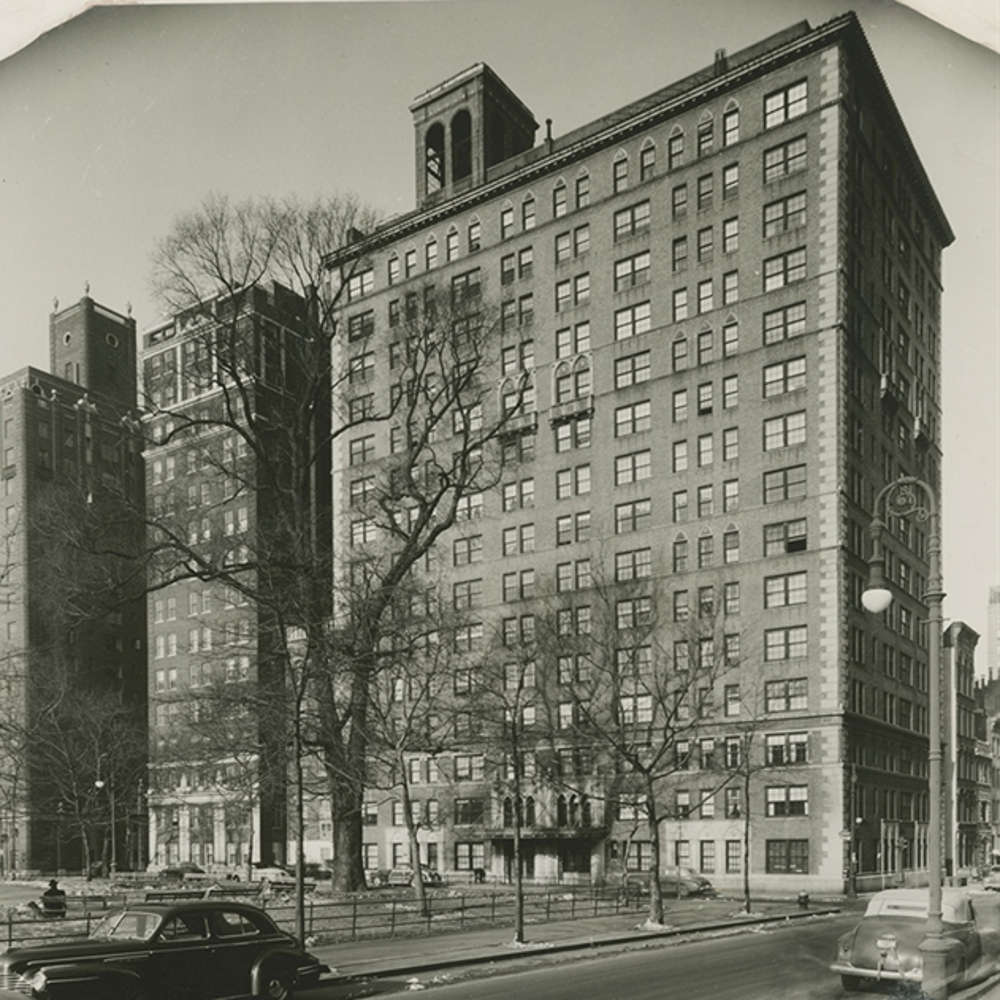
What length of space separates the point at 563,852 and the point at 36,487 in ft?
171

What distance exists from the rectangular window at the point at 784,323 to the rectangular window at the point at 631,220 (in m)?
9.54

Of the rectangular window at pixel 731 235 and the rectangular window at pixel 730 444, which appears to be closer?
the rectangular window at pixel 730 444

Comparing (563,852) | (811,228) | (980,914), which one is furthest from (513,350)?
(980,914)

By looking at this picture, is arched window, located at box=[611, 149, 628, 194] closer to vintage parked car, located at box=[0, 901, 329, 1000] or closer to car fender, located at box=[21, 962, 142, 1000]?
vintage parked car, located at box=[0, 901, 329, 1000]

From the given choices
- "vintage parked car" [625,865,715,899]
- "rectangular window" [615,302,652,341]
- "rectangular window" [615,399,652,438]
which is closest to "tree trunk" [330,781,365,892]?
"vintage parked car" [625,865,715,899]

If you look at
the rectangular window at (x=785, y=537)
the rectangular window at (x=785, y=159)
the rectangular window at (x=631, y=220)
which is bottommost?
the rectangular window at (x=785, y=537)

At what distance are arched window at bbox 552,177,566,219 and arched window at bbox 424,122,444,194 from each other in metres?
10.1

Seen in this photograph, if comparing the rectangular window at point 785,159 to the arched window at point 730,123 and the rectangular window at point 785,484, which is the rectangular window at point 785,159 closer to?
the arched window at point 730,123

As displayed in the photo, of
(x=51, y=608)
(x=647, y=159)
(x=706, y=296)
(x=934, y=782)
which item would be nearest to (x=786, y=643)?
(x=706, y=296)

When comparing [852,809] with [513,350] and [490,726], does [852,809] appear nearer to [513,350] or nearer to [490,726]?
[490,726]

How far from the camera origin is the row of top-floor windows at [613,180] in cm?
5519

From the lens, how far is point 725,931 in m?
30.0

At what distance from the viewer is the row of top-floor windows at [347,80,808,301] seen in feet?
181

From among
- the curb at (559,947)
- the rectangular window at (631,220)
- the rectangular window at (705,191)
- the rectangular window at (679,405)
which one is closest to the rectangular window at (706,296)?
the rectangular window at (705,191)
